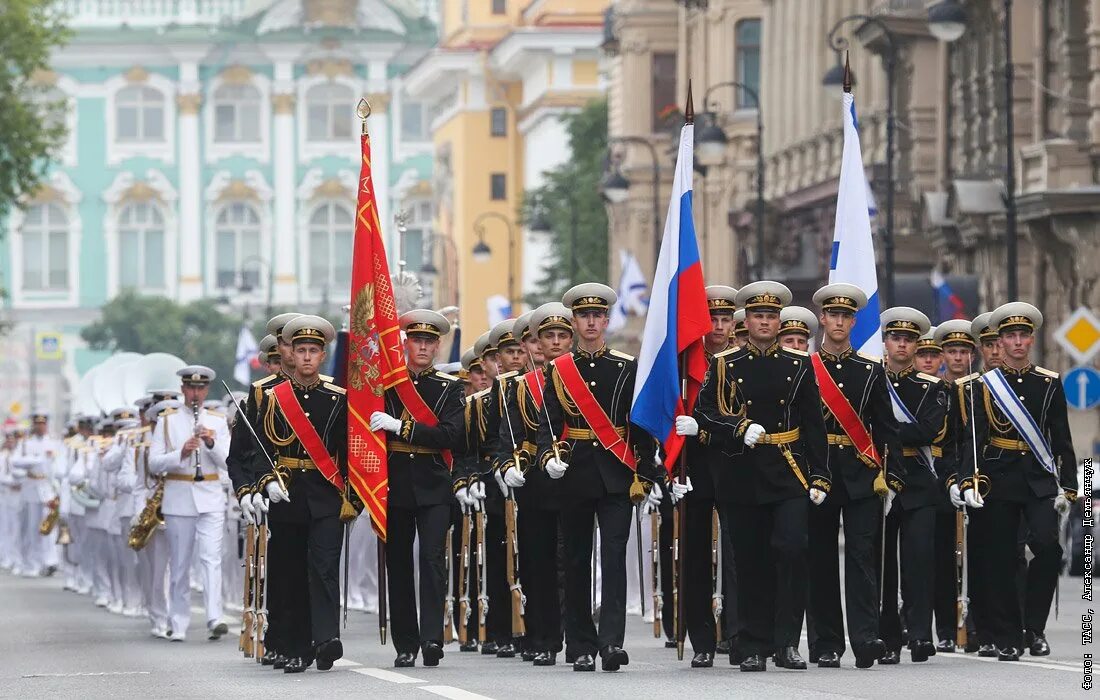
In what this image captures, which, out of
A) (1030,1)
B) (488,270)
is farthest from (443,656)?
(488,270)

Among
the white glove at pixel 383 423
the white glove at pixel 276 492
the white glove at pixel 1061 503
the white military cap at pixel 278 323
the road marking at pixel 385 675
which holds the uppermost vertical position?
the white military cap at pixel 278 323

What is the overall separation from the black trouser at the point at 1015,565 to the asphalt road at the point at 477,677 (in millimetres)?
229

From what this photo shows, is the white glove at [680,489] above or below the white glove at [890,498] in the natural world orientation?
above

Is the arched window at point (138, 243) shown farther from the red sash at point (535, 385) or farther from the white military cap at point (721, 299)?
the red sash at point (535, 385)

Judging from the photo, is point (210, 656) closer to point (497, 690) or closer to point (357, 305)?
point (357, 305)

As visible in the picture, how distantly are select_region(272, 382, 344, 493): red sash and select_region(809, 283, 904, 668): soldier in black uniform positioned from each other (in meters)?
2.53

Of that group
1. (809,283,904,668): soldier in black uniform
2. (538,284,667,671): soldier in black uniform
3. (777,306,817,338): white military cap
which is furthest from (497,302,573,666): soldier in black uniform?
(809,283,904,668): soldier in black uniform

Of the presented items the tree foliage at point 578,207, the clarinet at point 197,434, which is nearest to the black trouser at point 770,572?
the clarinet at point 197,434

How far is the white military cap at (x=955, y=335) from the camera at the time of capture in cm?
1755

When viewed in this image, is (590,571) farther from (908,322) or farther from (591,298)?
(908,322)

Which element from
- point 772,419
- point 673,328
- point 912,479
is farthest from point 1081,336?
point 772,419

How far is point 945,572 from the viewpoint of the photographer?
56.6 ft

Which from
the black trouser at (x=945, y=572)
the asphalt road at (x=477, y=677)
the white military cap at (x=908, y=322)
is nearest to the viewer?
the asphalt road at (x=477, y=677)

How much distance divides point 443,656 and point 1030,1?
81.6 ft
